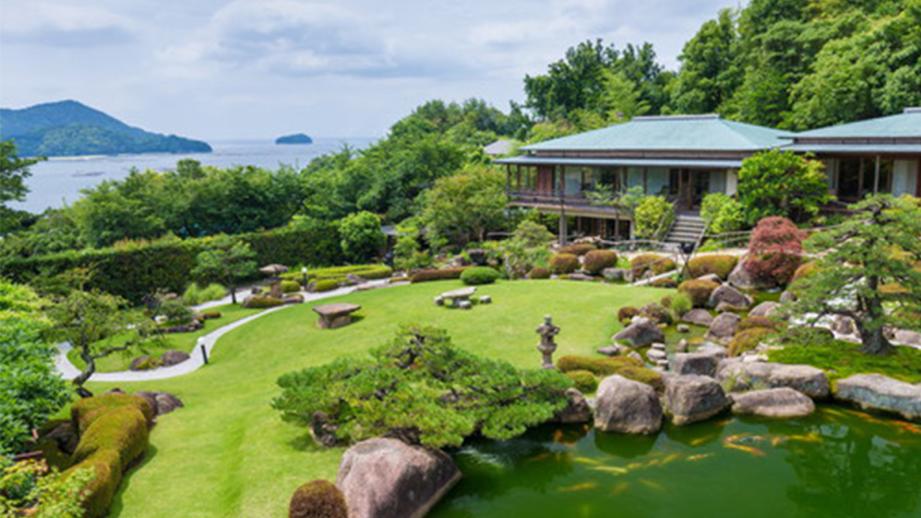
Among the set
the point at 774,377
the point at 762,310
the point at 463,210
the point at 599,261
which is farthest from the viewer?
the point at 463,210

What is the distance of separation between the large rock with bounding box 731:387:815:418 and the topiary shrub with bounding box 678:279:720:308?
25.6ft

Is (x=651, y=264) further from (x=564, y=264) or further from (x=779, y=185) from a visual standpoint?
(x=779, y=185)

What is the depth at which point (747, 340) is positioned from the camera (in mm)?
15875

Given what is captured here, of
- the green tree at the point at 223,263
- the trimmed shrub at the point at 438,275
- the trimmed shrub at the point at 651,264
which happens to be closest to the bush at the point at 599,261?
the trimmed shrub at the point at 651,264

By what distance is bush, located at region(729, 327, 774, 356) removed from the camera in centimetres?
1574

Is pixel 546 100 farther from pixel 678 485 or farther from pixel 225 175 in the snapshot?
pixel 678 485

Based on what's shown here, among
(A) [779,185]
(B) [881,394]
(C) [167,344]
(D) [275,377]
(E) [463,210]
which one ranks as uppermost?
(A) [779,185]

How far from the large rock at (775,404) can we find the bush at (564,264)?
1427 cm

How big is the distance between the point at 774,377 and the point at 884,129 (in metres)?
20.7

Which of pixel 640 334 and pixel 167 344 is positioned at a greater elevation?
pixel 640 334

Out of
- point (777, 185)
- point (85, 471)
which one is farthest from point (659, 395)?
point (777, 185)

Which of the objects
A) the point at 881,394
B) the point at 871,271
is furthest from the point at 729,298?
the point at 881,394

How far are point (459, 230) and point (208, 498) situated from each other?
26.4 meters

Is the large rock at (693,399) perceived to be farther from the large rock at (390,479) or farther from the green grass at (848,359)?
the large rock at (390,479)
